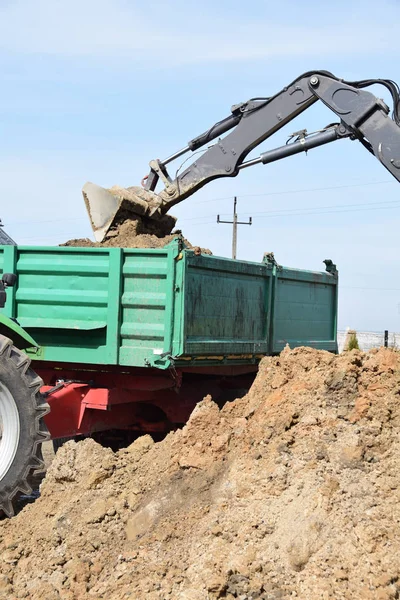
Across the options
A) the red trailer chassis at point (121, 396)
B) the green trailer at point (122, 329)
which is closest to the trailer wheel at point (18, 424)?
the green trailer at point (122, 329)

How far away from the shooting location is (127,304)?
6.74m

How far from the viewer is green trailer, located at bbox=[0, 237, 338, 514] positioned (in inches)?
261

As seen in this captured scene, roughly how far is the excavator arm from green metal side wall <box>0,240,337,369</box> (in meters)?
1.83

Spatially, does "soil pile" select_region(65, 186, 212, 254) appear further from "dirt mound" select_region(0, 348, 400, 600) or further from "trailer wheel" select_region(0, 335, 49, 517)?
"trailer wheel" select_region(0, 335, 49, 517)

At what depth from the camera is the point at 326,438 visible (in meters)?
5.10

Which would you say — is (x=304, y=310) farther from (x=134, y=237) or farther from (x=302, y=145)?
(x=134, y=237)

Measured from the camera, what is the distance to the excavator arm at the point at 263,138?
8.36 metres

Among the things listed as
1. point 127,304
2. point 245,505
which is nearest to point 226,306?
point 127,304

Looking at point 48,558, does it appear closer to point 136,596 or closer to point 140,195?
point 136,596

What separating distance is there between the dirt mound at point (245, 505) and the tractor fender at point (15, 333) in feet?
2.84

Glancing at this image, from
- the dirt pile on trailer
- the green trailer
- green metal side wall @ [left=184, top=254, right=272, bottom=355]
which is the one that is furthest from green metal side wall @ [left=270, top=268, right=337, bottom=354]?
the dirt pile on trailer

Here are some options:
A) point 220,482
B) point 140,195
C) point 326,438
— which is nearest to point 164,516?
point 220,482

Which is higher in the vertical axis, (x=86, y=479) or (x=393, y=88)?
(x=393, y=88)

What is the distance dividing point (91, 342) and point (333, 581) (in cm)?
340
